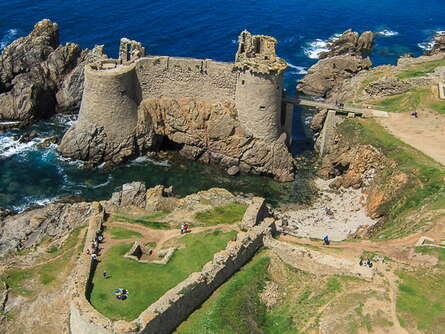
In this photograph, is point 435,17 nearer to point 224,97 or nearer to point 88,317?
point 224,97

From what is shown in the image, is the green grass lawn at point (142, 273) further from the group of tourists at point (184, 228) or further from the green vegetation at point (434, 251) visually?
the green vegetation at point (434, 251)

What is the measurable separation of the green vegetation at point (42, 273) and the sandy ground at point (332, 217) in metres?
22.2

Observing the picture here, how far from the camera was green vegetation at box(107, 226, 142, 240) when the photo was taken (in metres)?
43.3

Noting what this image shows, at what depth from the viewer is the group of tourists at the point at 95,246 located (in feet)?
128

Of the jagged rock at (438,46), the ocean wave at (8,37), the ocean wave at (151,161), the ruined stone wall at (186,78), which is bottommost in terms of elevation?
the ocean wave at (151,161)

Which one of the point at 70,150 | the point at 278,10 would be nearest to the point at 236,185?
the point at 70,150

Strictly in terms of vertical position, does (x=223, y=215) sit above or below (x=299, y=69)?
above

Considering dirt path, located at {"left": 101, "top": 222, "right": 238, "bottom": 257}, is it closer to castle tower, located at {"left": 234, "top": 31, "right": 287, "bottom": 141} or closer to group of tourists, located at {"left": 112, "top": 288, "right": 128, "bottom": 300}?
group of tourists, located at {"left": 112, "top": 288, "right": 128, "bottom": 300}

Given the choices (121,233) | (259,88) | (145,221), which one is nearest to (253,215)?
(145,221)

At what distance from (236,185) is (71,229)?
22.9 meters

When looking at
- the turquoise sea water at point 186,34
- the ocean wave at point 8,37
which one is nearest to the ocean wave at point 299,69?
the turquoise sea water at point 186,34

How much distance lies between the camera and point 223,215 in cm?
4828

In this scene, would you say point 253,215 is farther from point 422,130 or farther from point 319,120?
point 319,120

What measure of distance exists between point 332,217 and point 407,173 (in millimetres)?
8934
